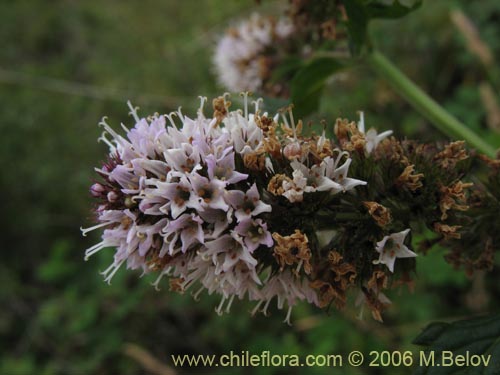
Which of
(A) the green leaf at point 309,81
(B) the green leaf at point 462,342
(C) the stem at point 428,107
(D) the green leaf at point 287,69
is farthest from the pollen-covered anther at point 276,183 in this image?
(D) the green leaf at point 287,69

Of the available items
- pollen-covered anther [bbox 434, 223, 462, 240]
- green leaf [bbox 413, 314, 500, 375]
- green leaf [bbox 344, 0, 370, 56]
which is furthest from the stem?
green leaf [bbox 413, 314, 500, 375]

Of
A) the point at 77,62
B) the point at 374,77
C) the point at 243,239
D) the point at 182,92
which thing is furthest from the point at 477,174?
the point at 77,62

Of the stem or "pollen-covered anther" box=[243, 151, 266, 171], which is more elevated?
the stem

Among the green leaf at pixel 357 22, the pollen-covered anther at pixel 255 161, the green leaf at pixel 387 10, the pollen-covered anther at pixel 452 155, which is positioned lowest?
the pollen-covered anther at pixel 255 161

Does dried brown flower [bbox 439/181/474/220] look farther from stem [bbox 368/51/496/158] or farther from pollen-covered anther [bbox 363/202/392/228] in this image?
stem [bbox 368/51/496/158]

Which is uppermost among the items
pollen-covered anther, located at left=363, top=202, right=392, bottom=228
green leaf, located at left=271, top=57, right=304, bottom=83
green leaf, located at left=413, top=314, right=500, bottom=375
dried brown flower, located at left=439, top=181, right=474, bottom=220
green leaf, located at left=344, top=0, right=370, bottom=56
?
green leaf, located at left=271, top=57, right=304, bottom=83

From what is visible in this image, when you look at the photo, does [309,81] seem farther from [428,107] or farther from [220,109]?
[220,109]

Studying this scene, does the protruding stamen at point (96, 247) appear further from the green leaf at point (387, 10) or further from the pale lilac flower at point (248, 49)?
the pale lilac flower at point (248, 49)
